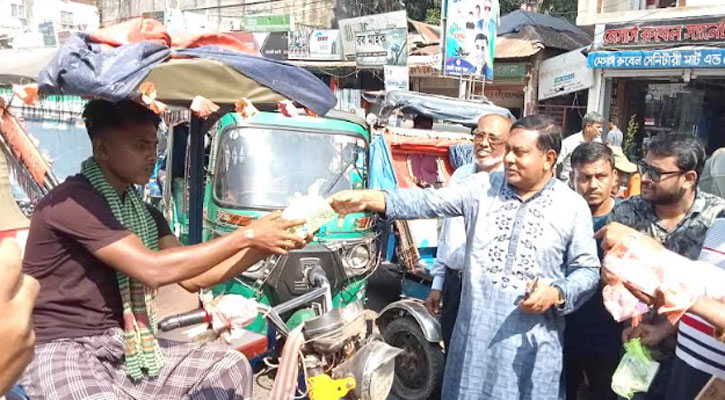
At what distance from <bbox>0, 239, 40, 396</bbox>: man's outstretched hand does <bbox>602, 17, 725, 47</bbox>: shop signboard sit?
12044mm

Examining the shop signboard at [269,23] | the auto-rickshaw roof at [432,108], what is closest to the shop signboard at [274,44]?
the shop signboard at [269,23]

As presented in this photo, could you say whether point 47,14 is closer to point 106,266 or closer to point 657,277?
point 106,266

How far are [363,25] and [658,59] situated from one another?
862 centimetres

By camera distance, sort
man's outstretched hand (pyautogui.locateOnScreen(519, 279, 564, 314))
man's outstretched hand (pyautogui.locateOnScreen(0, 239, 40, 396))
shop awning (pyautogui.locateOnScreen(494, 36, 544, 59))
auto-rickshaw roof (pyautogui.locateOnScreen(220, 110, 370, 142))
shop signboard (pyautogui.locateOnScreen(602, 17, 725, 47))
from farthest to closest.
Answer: shop awning (pyautogui.locateOnScreen(494, 36, 544, 59))
shop signboard (pyautogui.locateOnScreen(602, 17, 725, 47))
auto-rickshaw roof (pyautogui.locateOnScreen(220, 110, 370, 142))
man's outstretched hand (pyautogui.locateOnScreen(519, 279, 564, 314))
man's outstretched hand (pyautogui.locateOnScreen(0, 239, 40, 396))

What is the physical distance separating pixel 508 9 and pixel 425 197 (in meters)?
20.8

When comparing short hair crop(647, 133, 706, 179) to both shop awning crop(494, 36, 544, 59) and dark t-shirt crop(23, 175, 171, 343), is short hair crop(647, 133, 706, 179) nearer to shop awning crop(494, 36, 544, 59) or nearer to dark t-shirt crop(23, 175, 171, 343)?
dark t-shirt crop(23, 175, 171, 343)

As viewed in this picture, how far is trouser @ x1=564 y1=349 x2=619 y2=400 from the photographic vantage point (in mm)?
3176

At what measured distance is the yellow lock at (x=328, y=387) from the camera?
2.57 meters

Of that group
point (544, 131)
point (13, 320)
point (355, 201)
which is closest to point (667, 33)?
point (544, 131)

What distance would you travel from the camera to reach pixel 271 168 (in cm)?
477

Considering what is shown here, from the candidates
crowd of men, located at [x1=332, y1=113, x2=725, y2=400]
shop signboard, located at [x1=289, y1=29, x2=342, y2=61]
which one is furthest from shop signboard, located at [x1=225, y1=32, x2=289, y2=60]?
crowd of men, located at [x1=332, y1=113, x2=725, y2=400]

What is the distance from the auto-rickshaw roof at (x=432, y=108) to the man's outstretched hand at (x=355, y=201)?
517cm

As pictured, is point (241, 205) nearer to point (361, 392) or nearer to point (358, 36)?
point (361, 392)

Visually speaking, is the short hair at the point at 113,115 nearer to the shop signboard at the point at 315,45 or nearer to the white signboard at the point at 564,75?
the white signboard at the point at 564,75
